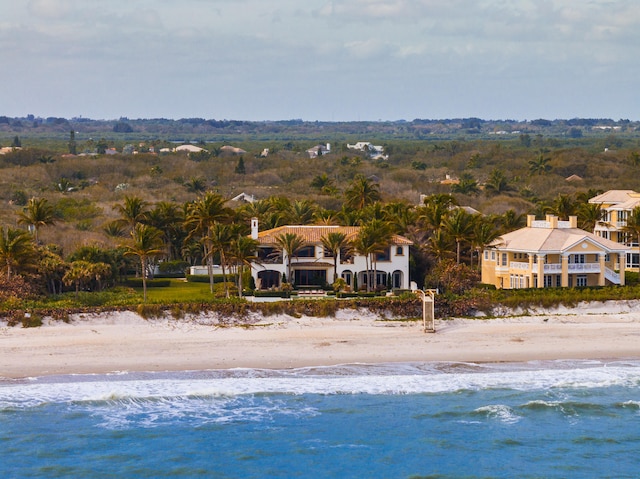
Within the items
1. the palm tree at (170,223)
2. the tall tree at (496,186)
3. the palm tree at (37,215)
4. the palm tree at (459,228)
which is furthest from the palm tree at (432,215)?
the tall tree at (496,186)

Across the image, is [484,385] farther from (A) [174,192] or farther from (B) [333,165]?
(B) [333,165]

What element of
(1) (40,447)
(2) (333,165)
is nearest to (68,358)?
(1) (40,447)

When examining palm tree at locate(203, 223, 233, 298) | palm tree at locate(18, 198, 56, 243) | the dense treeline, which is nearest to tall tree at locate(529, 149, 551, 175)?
the dense treeline

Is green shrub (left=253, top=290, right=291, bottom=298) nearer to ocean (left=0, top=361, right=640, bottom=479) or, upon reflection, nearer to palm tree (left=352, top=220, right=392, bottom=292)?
palm tree (left=352, top=220, right=392, bottom=292)

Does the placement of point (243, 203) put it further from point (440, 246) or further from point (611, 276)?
point (611, 276)

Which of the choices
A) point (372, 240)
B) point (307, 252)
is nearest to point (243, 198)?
point (307, 252)

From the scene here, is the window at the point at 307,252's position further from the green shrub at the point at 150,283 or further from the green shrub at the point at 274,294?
the green shrub at the point at 150,283
